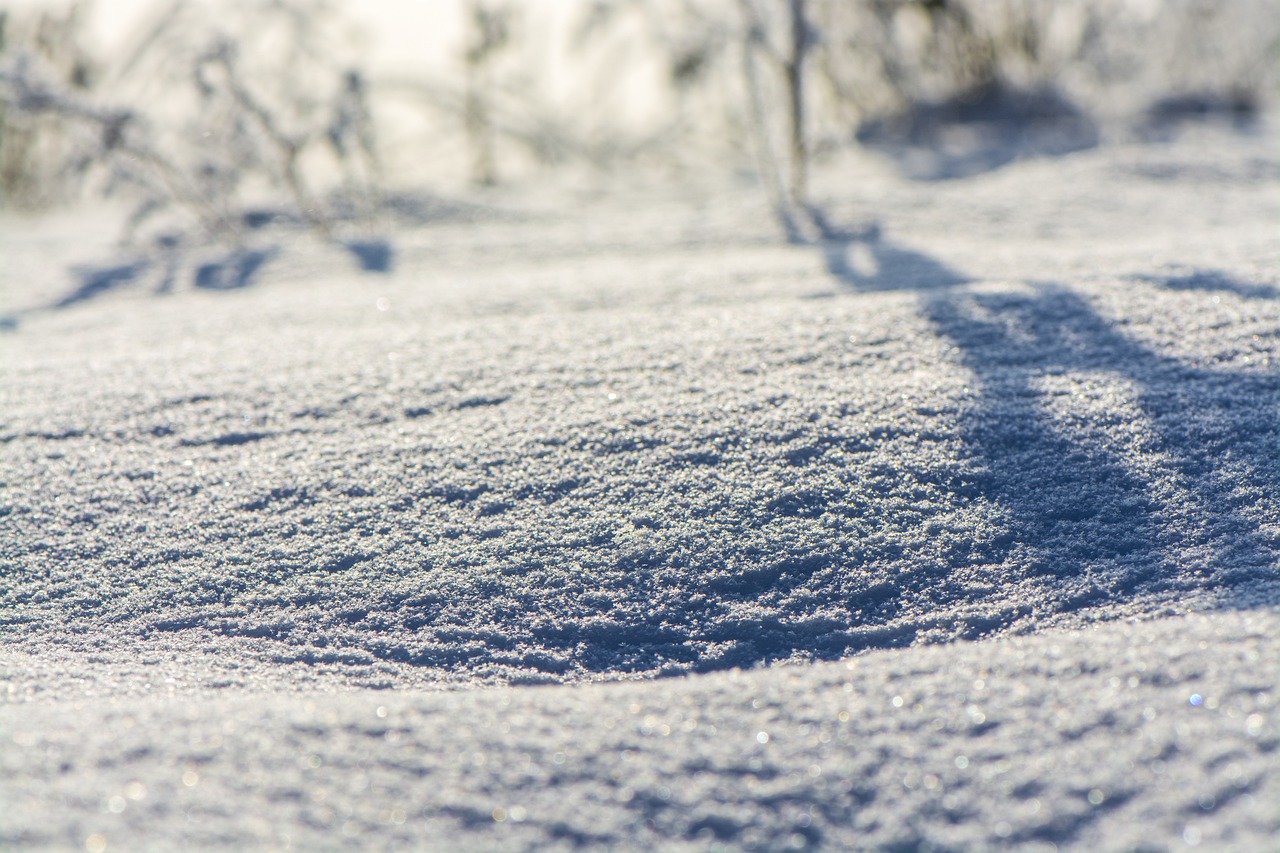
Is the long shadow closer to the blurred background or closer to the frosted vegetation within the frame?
the frosted vegetation

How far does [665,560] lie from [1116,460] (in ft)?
1.66

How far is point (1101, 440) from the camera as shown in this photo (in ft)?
3.90

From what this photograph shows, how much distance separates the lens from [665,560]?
109cm

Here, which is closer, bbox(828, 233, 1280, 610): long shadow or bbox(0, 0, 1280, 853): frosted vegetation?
bbox(0, 0, 1280, 853): frosted vegetation

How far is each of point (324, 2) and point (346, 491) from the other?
9.37 ft

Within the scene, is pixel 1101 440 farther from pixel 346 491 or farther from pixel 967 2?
pixel 967 2

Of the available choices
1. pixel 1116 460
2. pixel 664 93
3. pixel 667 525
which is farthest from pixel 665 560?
pixel 664 93

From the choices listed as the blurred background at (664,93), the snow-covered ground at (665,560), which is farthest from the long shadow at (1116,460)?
the blurred background at (664,93)

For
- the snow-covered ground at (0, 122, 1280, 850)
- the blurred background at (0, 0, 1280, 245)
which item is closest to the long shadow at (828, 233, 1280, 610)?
the snow-covered ground at (0, 122, 1280, 850)

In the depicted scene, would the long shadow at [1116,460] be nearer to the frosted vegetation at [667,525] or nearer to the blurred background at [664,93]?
the frosted vegetation at [667,525]

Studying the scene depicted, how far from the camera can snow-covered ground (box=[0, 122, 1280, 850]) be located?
2.44 feet

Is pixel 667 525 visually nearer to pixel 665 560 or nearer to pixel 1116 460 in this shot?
pixel 665 560

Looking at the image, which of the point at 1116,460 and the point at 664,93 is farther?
the point at 664,93

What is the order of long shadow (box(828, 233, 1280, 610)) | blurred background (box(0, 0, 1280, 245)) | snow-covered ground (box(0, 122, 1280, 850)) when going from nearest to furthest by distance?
snow-covered ground (box(0, 122, 1280, 850)) → long shadow (box(828, 233, 1280, 610)) → blurred background (box(0, 0, 1280, 245))
